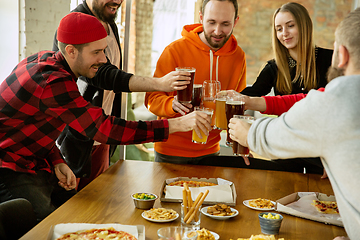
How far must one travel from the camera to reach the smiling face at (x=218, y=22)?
92.0 inches

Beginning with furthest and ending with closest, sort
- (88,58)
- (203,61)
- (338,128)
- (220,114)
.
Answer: (203,61), (88,58), (220,114), (338,128)

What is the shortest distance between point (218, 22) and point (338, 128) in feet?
4.88


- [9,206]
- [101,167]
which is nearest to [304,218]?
[9,206]

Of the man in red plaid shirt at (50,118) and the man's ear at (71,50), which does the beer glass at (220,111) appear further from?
the man's ear at (71,50)

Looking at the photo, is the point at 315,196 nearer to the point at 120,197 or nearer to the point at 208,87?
the point at 208,87

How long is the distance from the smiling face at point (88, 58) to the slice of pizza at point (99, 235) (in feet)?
3.33

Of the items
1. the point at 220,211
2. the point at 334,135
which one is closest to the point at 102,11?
the point at 220,211

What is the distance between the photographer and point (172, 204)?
165 cm

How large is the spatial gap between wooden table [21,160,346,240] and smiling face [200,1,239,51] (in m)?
0.85

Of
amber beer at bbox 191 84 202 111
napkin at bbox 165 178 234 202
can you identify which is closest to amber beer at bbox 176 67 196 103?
amber beer at bbox 191 84 202 111

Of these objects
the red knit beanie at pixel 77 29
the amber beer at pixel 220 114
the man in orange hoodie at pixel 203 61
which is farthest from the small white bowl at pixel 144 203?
the red knit beanie at pixel 77 29

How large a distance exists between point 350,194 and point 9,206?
45.9 inches

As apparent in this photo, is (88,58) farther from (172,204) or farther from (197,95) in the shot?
(172,204)

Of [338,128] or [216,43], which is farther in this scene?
[216,43]
